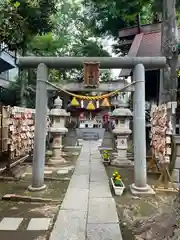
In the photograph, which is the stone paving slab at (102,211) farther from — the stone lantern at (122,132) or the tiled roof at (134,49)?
the tiled roof at (134,49)

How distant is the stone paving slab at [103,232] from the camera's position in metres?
3.45

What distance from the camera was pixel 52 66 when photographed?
6.07m

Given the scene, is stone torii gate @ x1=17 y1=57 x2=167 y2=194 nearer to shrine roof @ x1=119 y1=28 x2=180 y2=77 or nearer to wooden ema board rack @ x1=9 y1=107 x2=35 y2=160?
wooden ema board rack @ x1=9 y1=107 x2=35 y2=160

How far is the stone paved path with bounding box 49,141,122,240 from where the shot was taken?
354 cm

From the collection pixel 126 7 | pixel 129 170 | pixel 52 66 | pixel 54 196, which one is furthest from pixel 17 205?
pixel 126 7

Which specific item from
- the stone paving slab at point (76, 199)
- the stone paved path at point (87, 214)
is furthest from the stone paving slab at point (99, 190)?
the stone paving slab at point (76, 199)

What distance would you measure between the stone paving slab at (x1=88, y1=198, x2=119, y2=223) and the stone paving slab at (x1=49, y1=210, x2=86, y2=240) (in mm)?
173

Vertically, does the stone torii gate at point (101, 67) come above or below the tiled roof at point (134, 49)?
below

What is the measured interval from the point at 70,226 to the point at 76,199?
1.37m

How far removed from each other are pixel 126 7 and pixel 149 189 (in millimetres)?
9595

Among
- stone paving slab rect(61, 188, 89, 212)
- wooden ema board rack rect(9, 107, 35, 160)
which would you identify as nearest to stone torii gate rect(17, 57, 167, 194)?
stone paving slab rect(61, 188, 89, 212)

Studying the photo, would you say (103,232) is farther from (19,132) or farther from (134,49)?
(134,49)

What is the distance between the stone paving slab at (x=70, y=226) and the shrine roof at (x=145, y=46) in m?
11.0

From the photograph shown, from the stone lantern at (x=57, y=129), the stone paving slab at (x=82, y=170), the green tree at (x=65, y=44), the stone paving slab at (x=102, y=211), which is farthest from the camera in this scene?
the green tree at (x=65, y=44)
